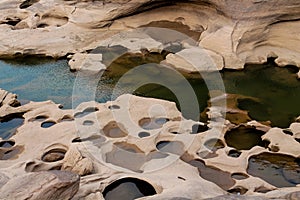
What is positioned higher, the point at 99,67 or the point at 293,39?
the point at 293,39

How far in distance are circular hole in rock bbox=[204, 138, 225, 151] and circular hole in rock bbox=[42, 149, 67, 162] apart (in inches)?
120

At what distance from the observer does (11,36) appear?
15180 millimetres


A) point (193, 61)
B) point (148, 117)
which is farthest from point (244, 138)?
point (193, 61)

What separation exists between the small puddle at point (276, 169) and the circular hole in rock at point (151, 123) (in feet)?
7.45

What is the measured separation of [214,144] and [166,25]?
7587 mm

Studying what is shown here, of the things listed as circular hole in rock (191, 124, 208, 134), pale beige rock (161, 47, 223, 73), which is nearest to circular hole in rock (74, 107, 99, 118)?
circular hole in rock (191, 124, 208, 134)

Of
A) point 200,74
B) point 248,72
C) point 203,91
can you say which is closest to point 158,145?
point 203,91

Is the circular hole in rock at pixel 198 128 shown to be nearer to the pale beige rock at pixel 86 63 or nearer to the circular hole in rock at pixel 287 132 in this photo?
the circular hole in rock at pixel 287 132

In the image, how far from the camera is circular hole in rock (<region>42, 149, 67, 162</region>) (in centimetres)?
850

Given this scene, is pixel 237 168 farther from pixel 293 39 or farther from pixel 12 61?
pixel 12 61

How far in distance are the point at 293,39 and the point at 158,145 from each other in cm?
688

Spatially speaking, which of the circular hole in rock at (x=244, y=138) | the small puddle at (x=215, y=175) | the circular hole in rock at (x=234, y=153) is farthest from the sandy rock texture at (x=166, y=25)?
the small puddle at (x=215, y=175)

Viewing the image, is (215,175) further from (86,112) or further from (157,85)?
(157,85)

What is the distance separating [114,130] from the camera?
380 inches
